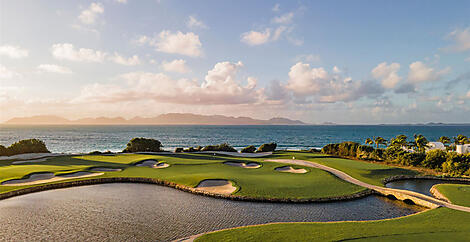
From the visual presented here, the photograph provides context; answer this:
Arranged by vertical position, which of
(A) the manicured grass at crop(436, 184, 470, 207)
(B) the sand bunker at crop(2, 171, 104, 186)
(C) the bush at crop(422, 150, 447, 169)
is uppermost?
(C) the bush at crop(422, 150, 447, 169)

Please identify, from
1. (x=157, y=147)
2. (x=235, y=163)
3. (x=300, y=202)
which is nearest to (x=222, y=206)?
(x=300, y=202)

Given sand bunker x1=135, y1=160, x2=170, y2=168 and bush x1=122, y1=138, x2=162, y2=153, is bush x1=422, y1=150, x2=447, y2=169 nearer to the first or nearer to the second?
sand bunker x1=135, y1=160, x2=170, y2=168

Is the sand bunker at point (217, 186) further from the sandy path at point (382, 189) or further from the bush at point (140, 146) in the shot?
the bush at point (140, 146)

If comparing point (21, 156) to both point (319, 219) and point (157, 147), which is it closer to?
point (157, 147)

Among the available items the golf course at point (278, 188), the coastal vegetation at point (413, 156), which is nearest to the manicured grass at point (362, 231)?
the golf course at point (278, 188)

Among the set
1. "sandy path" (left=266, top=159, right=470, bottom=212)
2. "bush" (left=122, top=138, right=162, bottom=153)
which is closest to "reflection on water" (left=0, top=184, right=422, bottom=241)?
"sandy path" (left=266, top=159, right=470, bottom=212)

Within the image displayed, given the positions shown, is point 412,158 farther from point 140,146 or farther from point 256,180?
point 140,146

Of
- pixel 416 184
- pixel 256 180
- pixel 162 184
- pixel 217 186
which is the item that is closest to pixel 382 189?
pixel 416 184
